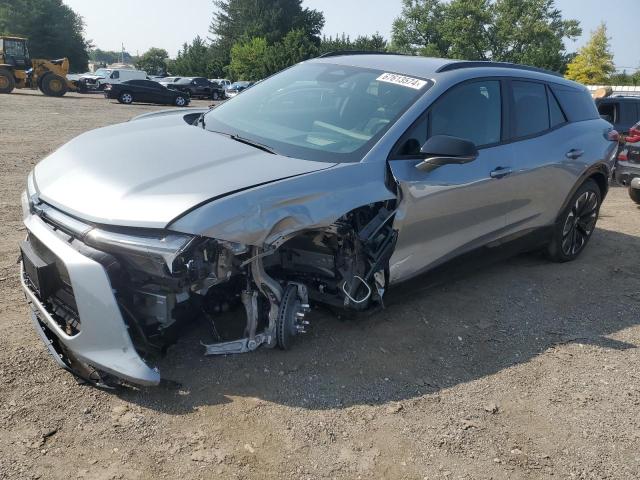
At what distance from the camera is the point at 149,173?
9.63ft

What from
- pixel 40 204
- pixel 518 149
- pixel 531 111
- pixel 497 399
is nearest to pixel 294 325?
pixel 497 399

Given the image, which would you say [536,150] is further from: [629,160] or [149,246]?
[629,160]

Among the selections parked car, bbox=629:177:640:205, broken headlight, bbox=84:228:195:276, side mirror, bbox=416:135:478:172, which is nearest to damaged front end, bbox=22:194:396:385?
broken headlight, bbox=84:228:195:276

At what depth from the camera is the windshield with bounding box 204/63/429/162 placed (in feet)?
11.4

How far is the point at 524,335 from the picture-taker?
4.00m

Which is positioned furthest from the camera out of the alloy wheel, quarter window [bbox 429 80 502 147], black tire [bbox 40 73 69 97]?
black tire [bbox 40 73 69 97]

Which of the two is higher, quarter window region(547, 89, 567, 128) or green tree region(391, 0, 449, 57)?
green tree region(391, 0, 449, 57)

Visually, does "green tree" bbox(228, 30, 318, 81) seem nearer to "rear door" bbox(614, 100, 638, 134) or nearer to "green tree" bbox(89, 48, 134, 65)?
"rear door" bbox(614, 100, 638, 134)

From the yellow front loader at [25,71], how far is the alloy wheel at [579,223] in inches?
1165

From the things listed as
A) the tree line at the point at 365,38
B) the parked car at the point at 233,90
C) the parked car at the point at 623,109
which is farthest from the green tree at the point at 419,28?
the parked car at the point at 623,109

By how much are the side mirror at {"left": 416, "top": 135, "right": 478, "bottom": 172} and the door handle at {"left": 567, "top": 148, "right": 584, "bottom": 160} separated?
195 cm

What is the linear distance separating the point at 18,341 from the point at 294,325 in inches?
64.6

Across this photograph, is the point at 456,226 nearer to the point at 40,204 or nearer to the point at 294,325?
the point at 294,325

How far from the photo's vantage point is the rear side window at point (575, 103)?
17.0 feet
